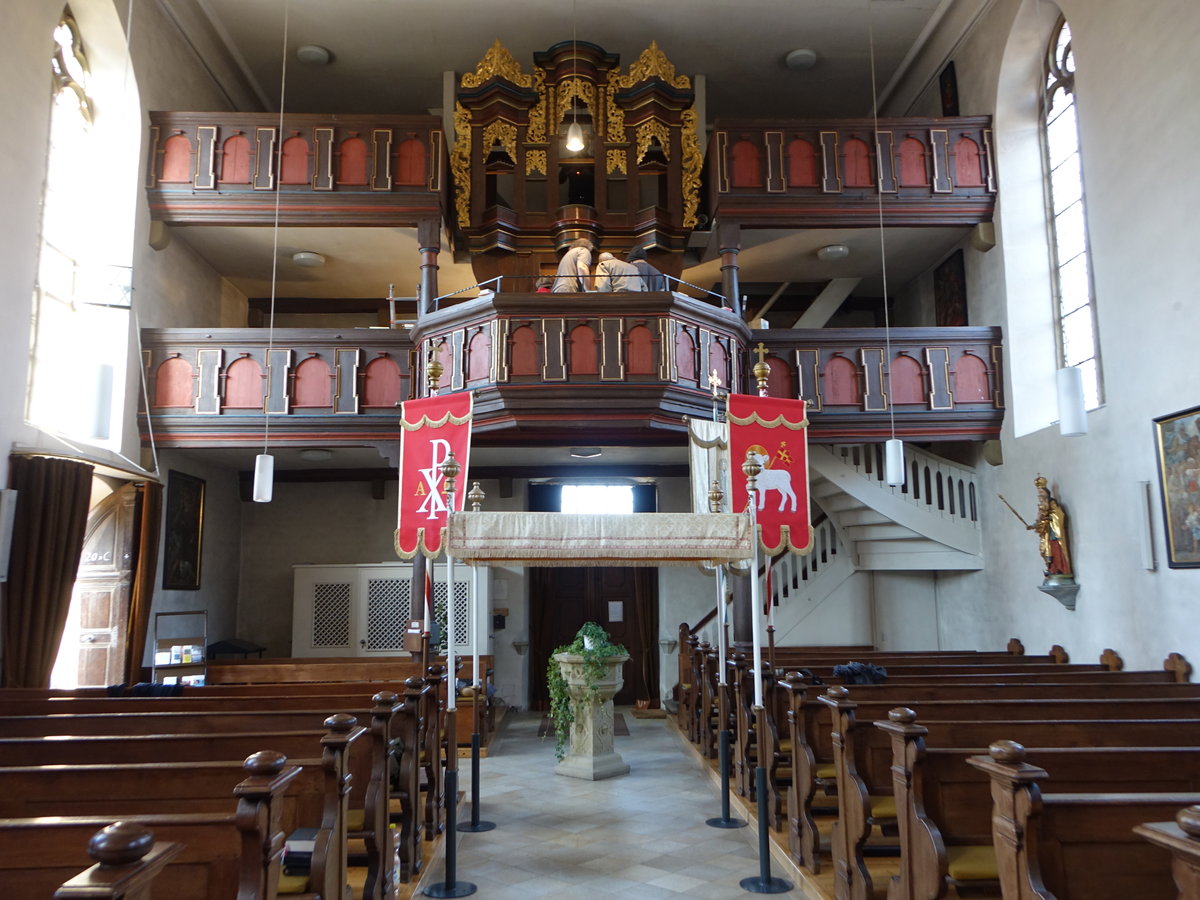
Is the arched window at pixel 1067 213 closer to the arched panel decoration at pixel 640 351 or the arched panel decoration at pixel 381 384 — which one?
the arched panel decoration at pixel 640 351

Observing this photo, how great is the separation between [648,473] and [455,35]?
6.78 metres

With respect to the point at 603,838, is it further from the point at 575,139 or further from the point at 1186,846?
the point at 575,139

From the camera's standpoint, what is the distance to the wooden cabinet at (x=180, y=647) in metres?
10.6

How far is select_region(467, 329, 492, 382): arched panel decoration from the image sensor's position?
9.80 metres

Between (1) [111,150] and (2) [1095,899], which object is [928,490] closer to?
(2) [1095,899]

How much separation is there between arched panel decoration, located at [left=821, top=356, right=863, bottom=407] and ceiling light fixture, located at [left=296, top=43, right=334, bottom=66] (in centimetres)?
812

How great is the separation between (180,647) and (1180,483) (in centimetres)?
1064

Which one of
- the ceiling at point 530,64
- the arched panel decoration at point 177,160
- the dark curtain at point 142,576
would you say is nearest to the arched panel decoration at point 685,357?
the ceiling at point 530,64

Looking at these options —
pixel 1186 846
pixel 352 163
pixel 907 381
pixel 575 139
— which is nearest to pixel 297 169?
pixel 352 163

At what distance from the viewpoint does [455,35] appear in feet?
41.9

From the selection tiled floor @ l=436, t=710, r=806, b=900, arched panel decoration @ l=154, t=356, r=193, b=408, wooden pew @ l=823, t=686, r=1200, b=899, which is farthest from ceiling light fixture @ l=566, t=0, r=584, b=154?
wooden pew @ l=823, t=686, r=1200, b=899

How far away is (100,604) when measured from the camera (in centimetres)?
1005

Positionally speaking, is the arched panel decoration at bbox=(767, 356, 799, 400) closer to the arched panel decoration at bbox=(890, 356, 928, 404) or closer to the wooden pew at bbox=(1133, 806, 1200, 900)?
the arched panel decoration at bbox=(890, 356, 928, 404)

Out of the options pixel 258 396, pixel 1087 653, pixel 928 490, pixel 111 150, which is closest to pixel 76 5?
pixel 111 150
